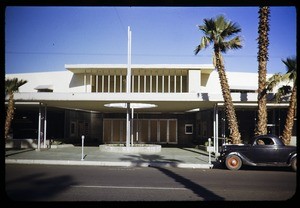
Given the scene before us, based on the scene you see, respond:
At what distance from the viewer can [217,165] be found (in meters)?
14.8

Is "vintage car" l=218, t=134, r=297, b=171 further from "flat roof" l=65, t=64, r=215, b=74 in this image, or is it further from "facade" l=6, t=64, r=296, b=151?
"flat roof" l=65, t=64, r=215, b=74

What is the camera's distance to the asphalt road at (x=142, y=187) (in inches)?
291

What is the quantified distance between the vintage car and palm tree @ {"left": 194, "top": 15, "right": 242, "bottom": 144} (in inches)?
146

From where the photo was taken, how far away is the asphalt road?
7.39 metres

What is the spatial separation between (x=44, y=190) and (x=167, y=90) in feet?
77.4

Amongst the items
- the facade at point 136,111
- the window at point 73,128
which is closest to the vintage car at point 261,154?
the facade at point 136,111

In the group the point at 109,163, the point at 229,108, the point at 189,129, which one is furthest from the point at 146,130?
the point at 109,163

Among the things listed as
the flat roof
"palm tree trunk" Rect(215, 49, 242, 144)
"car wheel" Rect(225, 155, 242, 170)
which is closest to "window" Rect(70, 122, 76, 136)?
the flat roof

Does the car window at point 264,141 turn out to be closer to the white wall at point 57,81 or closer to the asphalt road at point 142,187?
the asphalt road at point 142,187

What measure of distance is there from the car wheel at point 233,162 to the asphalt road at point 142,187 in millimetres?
1758

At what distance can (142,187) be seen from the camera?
865cm

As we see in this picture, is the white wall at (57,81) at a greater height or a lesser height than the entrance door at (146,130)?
greater

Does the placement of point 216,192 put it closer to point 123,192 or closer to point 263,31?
point 123,192
